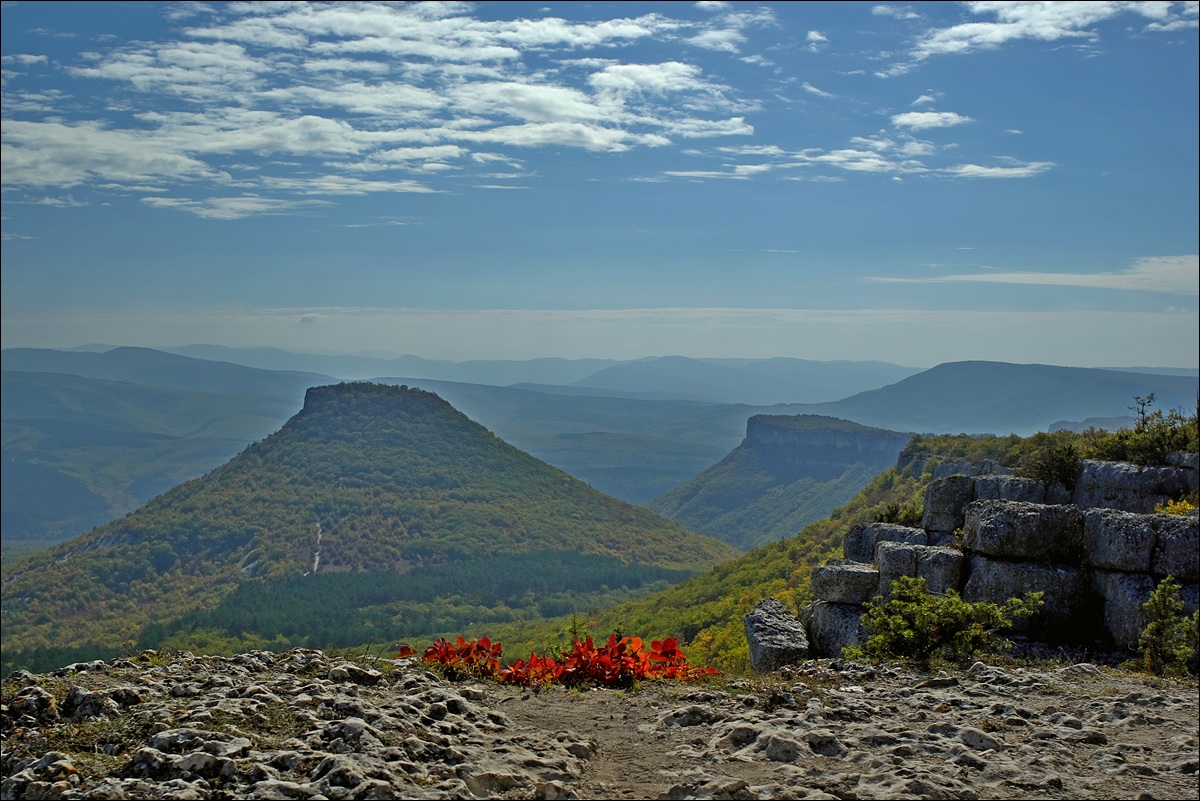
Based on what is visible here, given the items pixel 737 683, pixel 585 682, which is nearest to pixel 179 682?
pixel 585 682

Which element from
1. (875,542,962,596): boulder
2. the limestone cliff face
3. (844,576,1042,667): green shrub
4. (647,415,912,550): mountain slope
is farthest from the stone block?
the limestone cliff face

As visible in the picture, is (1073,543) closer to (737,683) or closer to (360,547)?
(737,683)

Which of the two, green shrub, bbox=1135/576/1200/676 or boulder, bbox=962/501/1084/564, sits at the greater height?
boulder, bbox=962/501/1084/564

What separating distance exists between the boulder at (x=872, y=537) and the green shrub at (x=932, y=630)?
4.59 metres

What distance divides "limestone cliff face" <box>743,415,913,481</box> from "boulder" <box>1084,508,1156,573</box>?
13855 centimetres

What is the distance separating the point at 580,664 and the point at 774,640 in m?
3.89

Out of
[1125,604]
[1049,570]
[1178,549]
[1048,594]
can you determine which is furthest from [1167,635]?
[1049,570]

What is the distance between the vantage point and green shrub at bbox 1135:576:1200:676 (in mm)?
10562

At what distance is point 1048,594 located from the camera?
1283cm

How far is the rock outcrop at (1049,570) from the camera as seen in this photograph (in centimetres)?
1219

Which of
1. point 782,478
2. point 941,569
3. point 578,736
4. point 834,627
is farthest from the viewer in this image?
point 782,478

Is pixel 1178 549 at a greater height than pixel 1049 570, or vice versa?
pixel 1178 549

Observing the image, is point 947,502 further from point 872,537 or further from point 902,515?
point 902,515

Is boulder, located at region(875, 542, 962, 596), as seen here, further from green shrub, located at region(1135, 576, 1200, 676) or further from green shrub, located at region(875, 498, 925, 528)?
green shrub, located at region(875, 498, 925, 528)
